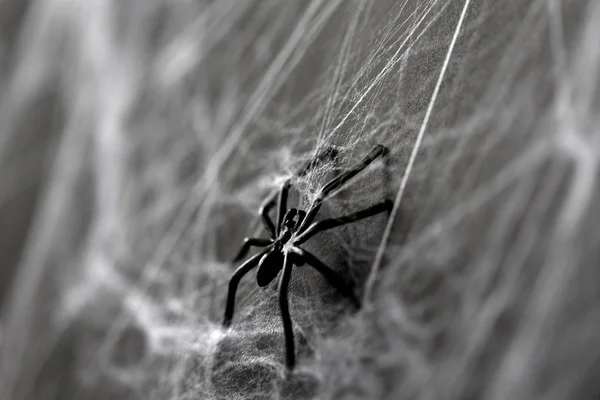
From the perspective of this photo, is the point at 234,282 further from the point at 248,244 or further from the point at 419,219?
the point at 419,219

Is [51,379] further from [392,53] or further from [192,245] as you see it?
[392,53]

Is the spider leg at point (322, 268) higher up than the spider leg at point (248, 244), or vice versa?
the spider leg at point (248, 244)

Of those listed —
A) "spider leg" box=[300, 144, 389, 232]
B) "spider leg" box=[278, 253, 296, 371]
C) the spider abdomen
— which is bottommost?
"spider leg" box=[278, 253, 296, 371]

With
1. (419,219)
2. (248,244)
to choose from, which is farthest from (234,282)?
(419,219)

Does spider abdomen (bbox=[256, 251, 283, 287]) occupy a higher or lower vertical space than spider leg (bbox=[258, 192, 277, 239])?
lower
